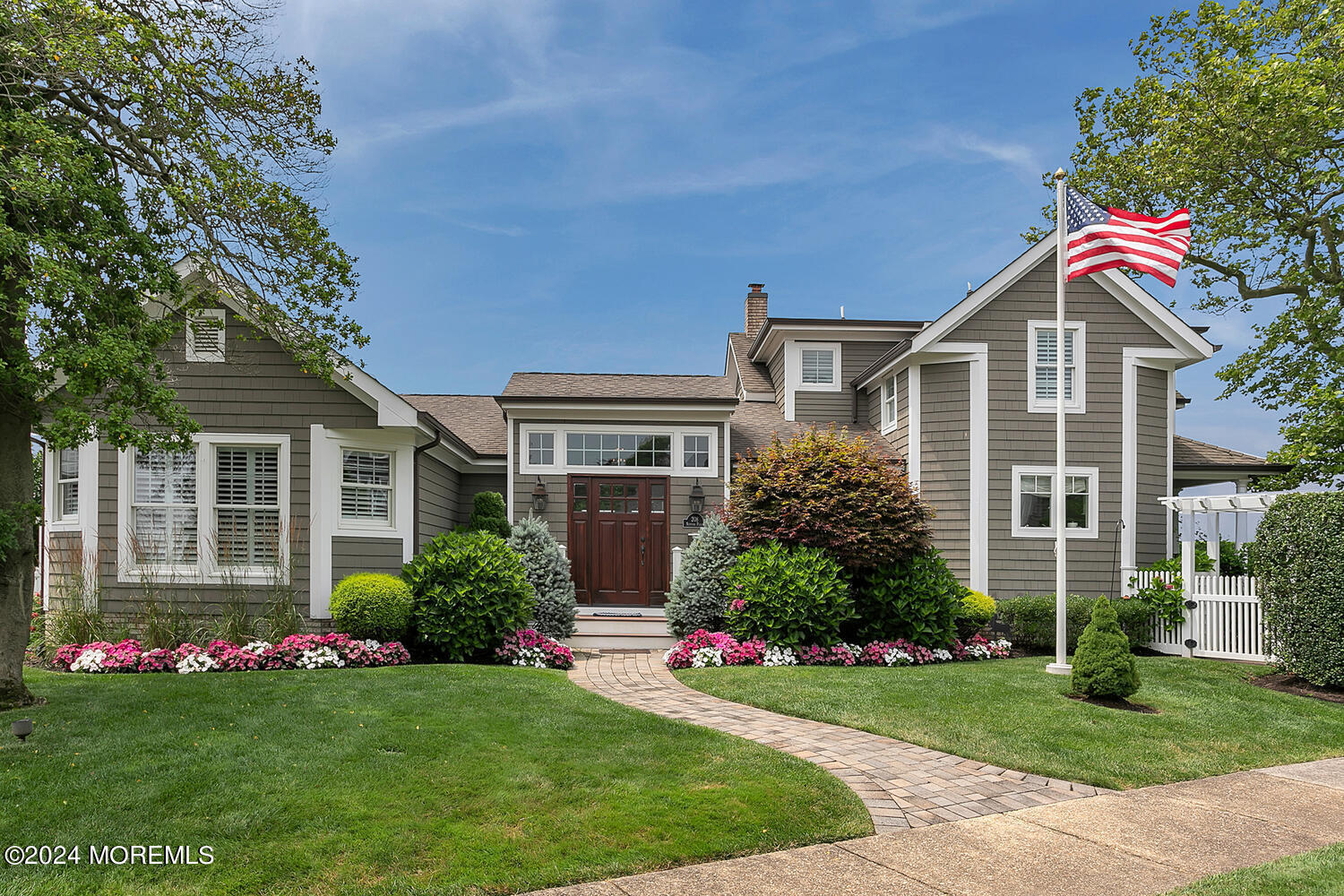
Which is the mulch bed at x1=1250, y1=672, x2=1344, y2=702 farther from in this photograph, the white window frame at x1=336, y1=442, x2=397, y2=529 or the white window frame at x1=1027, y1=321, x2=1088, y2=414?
the white window frame at x1=336, y1=442, x2=397, y2=529

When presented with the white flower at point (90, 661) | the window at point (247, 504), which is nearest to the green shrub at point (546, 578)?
the window at point (247, 504)

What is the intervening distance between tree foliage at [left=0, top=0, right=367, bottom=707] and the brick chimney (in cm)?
1478

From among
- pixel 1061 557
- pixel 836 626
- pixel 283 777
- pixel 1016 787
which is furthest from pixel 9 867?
pixel 1061 557

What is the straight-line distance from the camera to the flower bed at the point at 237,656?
949 cm

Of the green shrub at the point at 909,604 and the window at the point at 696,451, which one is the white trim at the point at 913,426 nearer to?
the green shrub at the point at 909,604

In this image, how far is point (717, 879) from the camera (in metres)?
4.05

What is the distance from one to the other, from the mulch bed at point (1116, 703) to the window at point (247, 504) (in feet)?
32.0

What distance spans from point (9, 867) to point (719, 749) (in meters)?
4.23

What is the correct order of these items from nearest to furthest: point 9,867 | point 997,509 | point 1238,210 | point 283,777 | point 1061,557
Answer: point 9,867 < point 283,777 < point 1061,557 < point 997,509 < point 1238,210

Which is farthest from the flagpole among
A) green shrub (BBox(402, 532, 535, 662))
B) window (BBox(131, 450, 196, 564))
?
window (BBox(131, 450, 196, 564))

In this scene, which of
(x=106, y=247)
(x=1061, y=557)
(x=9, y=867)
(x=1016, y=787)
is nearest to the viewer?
(x=9, y=867)

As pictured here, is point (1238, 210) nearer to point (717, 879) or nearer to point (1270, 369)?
point (1270, 369)

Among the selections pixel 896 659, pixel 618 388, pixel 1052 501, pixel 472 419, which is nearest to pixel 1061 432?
pixel 896 659

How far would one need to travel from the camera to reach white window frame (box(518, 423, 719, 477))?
1408 cm
